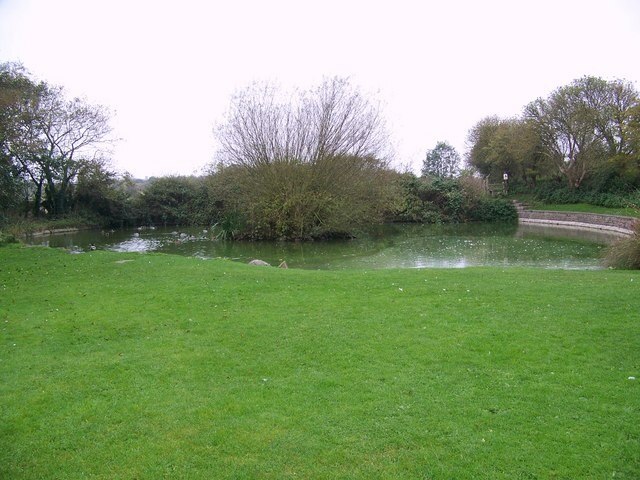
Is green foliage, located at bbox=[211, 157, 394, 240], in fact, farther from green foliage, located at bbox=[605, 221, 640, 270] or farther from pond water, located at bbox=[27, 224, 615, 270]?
green foliage, located at bbox=[605, 221, 640, 270]

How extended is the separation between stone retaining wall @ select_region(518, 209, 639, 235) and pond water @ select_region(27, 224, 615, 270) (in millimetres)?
→ 2894

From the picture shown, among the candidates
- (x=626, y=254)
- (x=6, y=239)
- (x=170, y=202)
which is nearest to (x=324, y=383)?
(x=626, y=254)

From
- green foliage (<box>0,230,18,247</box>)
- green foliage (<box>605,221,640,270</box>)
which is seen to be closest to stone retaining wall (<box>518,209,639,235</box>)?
green foliage (<box>605,221,640,270</box>)

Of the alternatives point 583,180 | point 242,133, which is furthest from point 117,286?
point 583,180

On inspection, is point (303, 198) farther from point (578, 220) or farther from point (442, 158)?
point (442, 158)

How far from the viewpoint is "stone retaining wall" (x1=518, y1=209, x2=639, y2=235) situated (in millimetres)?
31406

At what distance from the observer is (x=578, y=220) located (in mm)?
37250

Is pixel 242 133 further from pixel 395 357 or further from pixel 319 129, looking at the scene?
pixel 395 357

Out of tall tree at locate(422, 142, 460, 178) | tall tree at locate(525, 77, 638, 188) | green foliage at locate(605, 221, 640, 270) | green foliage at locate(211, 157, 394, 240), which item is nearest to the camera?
green foliage at locate(605, 221, 640, 270)

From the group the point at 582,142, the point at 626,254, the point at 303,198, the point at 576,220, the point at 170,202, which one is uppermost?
the point at 582,142

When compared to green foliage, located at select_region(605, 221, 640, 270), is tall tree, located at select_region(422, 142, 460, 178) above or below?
above

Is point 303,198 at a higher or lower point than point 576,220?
higher

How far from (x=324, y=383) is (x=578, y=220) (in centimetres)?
3779

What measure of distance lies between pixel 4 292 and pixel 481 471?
1027 centimetres
